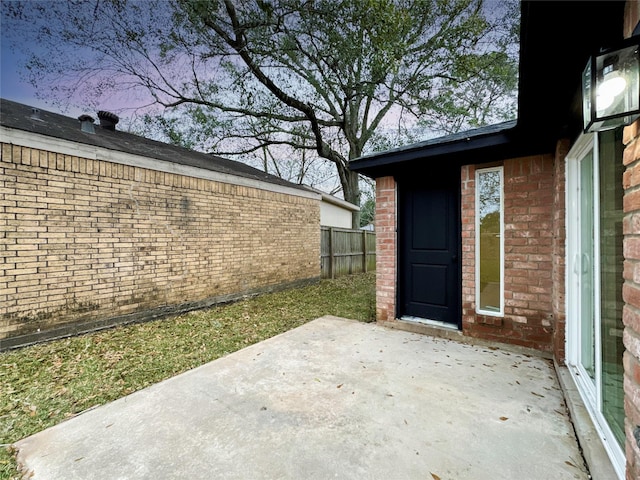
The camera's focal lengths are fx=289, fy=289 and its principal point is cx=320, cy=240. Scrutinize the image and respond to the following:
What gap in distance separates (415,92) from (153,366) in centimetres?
1041

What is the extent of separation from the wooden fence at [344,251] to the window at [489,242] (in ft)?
20.2

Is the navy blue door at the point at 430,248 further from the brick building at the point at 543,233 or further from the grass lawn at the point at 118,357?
the grass lawn at the point at 118,357

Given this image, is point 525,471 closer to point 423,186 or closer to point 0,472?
point 0,472

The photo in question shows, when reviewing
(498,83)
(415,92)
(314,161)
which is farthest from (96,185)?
(314,161)

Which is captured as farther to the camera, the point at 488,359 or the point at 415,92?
the point at 415,92

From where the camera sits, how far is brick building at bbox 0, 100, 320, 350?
3691 millimetres

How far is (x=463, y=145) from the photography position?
3434mm

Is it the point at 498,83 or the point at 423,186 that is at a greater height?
the point at 498,83

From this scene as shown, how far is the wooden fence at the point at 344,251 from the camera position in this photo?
9.70 meters

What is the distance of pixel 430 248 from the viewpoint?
417 centimetres

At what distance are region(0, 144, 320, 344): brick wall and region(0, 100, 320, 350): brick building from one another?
0.05 feet

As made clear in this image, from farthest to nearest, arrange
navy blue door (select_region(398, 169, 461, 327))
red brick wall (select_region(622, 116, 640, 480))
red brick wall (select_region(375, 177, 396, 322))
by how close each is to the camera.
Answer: red brick wall (select_region(375, 177, 396, 322))
navy blue door (select_region(398, 169, 461, 327))
red brick wall (select_region(622, 116, 640, 480))

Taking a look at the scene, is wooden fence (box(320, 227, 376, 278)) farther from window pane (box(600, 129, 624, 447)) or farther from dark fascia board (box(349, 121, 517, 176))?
window pane (box(600, 129, 624, 447))

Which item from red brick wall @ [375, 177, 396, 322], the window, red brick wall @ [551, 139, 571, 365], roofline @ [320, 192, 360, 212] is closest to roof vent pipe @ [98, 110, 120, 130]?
red brick wall @ [375, 177, 396, 322]
